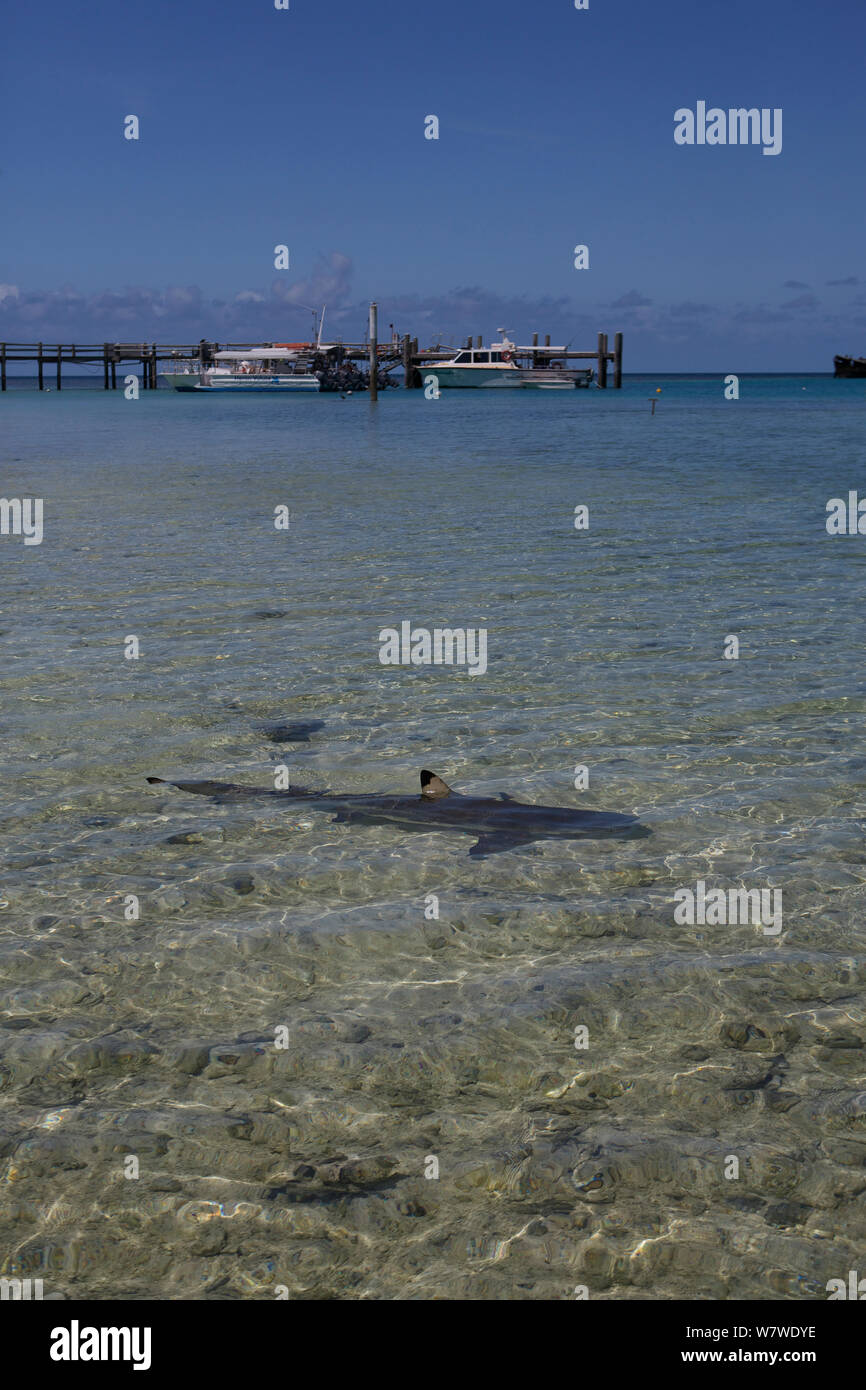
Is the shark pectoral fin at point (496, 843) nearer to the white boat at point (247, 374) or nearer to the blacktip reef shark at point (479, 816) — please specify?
the blacktip reef shark at point (479, 816)

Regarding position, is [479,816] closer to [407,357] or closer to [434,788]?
[434,788]

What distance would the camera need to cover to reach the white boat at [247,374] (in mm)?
96000

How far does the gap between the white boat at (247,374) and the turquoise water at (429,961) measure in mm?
88443

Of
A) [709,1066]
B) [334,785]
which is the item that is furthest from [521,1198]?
[334,785]

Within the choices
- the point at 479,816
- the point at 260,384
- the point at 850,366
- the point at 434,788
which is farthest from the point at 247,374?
the point at 479,816

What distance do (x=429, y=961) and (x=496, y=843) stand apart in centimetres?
122

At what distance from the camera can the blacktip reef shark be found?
6008 mm

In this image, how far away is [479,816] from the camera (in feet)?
20.2

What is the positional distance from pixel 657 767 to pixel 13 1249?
15.8 feet

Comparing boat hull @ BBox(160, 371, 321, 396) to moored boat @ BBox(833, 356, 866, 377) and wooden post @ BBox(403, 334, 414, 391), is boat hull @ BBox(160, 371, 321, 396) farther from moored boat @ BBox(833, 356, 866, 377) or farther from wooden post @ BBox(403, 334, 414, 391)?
moored boat @ BBox(833, 356, 866, 377)

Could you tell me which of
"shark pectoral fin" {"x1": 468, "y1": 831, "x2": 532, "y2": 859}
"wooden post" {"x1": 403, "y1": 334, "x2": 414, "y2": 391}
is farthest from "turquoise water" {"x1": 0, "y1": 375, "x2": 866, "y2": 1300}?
"wooden post" {"x1": 403, "y1": 334, "x2": 414, "y2": 391}

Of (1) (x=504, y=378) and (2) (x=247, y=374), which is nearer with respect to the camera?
(2) (x=247, y=374)

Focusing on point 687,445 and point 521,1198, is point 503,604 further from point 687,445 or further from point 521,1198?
point 687,445

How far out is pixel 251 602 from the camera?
11.9m
